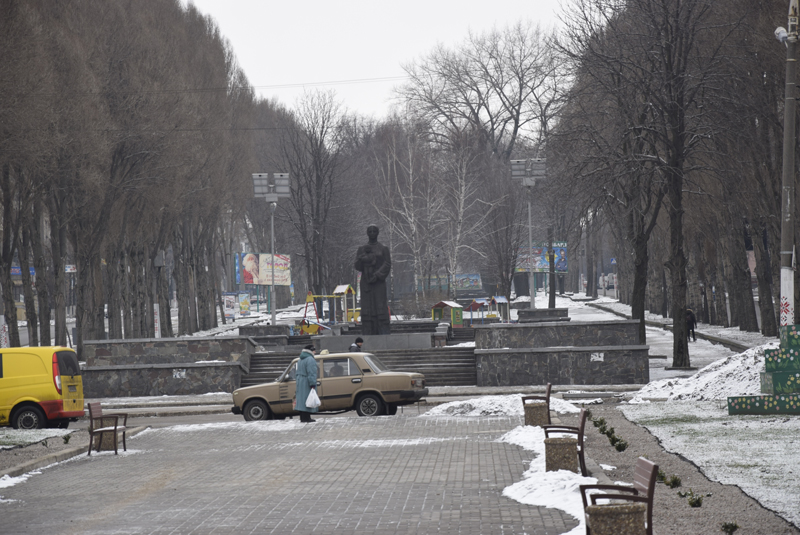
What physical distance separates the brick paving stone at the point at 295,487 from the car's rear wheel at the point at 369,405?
2751 mm

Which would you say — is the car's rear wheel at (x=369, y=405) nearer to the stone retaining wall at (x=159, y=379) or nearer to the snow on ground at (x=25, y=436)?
the snow on ground at (x=25, y=436)

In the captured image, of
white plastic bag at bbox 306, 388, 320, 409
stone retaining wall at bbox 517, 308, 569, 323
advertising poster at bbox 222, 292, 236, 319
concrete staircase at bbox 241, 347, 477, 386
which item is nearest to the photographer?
white plastic bag at bbox 306, 388, 320, 409

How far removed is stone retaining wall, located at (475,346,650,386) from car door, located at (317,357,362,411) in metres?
8.32

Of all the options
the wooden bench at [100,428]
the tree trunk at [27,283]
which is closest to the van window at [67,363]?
the wooden bench at [100,428]

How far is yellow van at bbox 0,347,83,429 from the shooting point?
2083 cm

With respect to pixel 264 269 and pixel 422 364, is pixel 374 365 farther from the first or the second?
pixel 264 269

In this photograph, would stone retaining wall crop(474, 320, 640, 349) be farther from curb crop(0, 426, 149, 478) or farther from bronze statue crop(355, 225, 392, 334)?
curb crop(0, 426, 149, 478)

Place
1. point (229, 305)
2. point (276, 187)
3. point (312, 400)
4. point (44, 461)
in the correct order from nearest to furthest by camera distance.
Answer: point (44, 461) → point (312, 400) → point (276, 187) → point (229, 305)

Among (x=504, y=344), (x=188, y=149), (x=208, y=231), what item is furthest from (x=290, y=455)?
(x=208, y=231)

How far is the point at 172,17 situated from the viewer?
50750 millimetres

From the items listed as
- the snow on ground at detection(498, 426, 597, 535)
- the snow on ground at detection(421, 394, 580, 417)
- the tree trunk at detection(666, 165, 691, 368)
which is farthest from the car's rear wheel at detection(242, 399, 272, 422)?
the tree trunk at detection(666, 165, 691, 368)

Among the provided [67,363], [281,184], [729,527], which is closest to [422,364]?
[67,363]

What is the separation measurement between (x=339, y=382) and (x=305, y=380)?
4.63 feet

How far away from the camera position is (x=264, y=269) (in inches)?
2285
